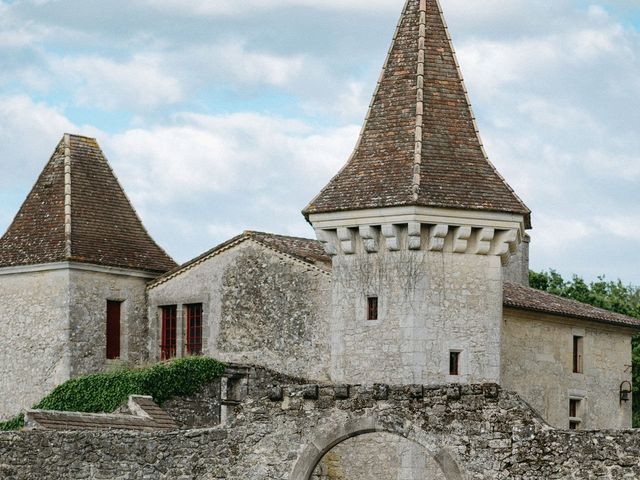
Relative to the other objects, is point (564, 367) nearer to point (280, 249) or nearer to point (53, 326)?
point (280, 249)

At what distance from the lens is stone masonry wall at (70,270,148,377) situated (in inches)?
1537

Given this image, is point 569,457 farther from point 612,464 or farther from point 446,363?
point 446,363

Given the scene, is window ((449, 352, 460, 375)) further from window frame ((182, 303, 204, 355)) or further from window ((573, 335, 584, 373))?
window ((573, 335, 584, 373))

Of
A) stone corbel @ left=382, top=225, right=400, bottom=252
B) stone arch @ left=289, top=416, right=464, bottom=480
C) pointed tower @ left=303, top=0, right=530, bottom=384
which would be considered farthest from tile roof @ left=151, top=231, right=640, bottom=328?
stone arch @ left=289, top=416, right=464, bottom=480

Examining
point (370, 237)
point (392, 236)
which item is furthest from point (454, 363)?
point (370, 237)

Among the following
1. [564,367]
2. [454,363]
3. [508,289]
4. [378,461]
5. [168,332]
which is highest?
[508,289]

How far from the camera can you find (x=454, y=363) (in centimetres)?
3422

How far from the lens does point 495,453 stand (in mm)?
23234

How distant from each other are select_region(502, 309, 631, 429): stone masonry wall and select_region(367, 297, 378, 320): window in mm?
4316

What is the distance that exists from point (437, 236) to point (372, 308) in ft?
6.48

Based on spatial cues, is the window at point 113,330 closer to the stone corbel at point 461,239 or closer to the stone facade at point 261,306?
the stone facade at point 261,306

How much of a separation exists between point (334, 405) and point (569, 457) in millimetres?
3319

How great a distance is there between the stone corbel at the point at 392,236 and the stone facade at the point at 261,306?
2.54m

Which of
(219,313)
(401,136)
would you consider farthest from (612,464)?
(219,313)
